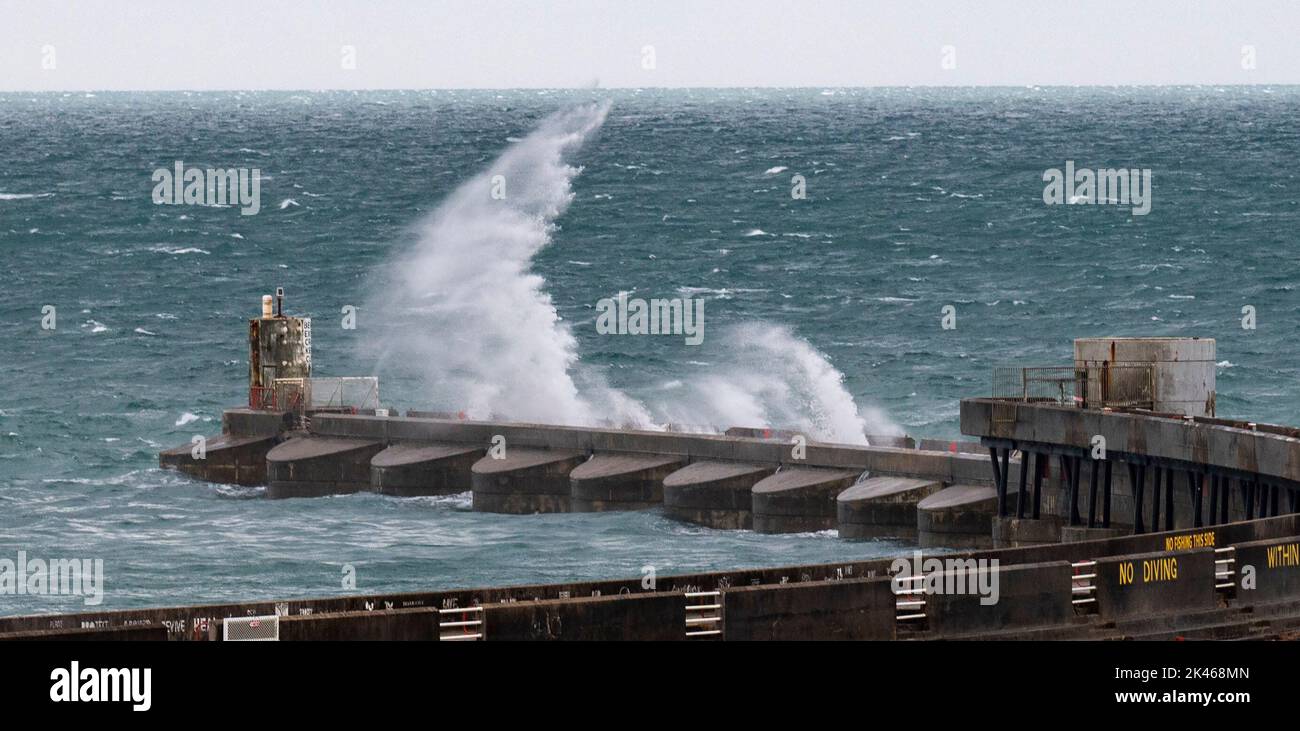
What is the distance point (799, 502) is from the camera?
46844 millimetres

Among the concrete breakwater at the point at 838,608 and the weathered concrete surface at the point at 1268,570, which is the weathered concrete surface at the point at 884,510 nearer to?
the concrete breakwater at the point at 838,608

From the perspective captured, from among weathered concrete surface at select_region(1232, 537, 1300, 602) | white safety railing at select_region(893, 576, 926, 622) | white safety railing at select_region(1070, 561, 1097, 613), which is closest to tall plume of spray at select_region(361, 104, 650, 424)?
weathered concrete surface at select_region(1232, 537, 1300, 602)

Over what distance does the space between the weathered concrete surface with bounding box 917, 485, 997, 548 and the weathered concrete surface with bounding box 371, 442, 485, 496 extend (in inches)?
554

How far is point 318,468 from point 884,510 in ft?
Answer: 53.6

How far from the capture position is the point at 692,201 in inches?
5069

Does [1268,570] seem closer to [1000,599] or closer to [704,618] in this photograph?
[1000,599]

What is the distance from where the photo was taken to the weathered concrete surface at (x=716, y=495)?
48000mm

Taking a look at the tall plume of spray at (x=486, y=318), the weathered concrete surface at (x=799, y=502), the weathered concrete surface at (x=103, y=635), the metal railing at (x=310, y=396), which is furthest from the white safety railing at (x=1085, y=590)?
the metal railing at (x=310, y=396)

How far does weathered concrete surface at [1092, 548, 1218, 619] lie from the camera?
22.2 metres

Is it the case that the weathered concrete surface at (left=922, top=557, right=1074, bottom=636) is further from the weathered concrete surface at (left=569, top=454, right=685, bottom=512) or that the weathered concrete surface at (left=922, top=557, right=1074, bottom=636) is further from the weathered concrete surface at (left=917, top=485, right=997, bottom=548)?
the weathered concrete surface at (left=569, top=454, right=685, bottom=512)

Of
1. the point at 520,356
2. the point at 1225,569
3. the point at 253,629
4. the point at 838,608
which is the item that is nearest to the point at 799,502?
the point at 1225,569

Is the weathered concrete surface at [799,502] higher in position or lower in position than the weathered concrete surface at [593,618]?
lower

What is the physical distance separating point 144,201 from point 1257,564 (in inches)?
4503

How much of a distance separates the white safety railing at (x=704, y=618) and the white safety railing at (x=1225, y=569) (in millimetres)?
5809
